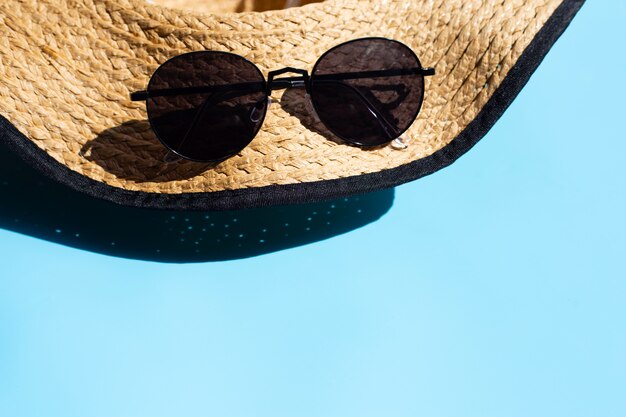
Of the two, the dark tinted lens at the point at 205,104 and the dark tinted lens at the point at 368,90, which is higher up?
the dark tinted lens at the point at 368,90

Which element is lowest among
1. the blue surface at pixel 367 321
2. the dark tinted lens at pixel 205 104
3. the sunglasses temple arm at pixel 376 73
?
the blue surface at pixel 367 321

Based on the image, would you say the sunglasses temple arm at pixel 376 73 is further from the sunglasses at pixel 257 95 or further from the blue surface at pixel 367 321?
the blue surface at pixel 367 321

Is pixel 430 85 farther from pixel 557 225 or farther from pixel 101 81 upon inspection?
pixel 101 81

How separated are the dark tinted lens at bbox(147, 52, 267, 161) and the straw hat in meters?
0.03

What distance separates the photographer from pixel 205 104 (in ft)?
2.95

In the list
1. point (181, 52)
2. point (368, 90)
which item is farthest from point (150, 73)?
point (368, 90)

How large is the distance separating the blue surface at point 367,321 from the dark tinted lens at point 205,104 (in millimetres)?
172

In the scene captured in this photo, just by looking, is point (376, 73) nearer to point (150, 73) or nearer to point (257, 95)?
point (257, 95)

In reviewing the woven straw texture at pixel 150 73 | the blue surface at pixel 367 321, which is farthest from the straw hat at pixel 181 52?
the blue surface at pixel 367 321

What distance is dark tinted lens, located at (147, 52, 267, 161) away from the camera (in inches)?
35.2

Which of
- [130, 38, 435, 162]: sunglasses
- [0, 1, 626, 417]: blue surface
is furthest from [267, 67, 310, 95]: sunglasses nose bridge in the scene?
[0, 1, 626, 417]: blue surface

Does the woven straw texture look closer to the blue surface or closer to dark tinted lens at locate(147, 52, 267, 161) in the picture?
dark tinted lens at locate(147, 52, 267, 161)

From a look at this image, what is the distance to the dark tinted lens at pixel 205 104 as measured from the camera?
0.90 m

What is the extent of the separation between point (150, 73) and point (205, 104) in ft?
0.32
